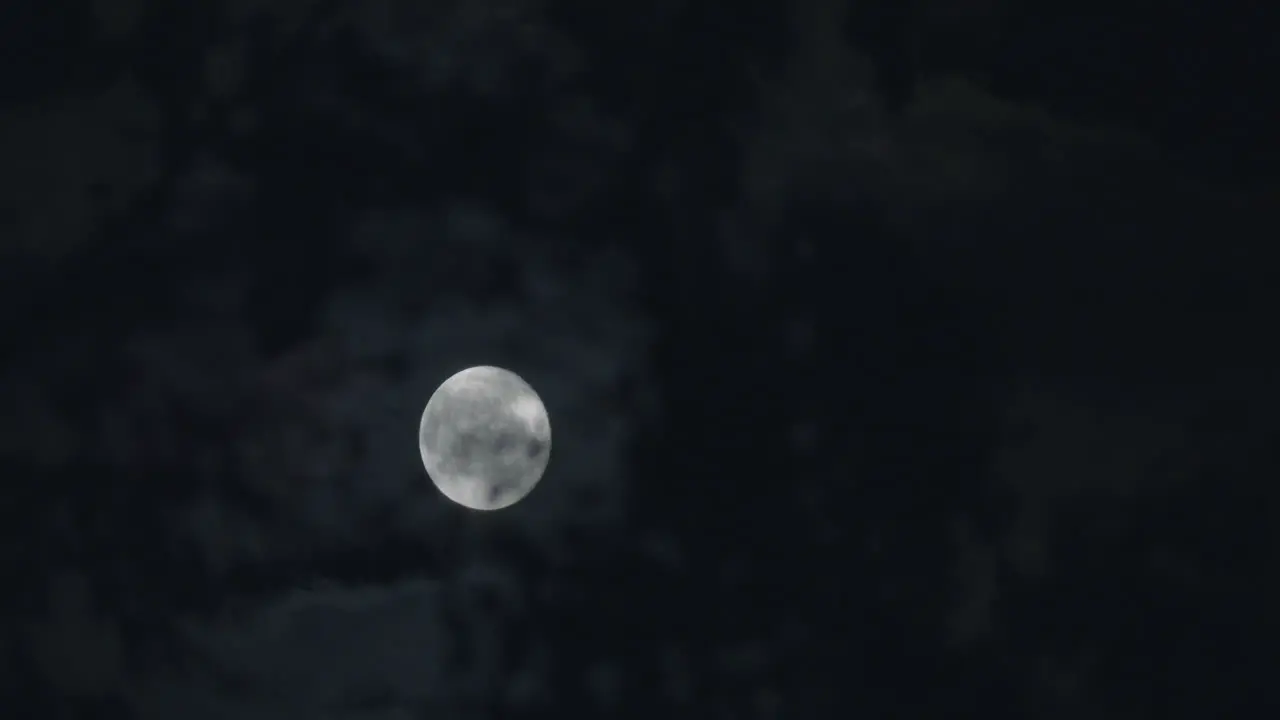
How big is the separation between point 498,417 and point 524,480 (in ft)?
6.47

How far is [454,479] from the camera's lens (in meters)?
35.3

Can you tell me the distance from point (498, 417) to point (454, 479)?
2.14 metres

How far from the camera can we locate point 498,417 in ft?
117

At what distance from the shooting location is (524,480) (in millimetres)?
35312
